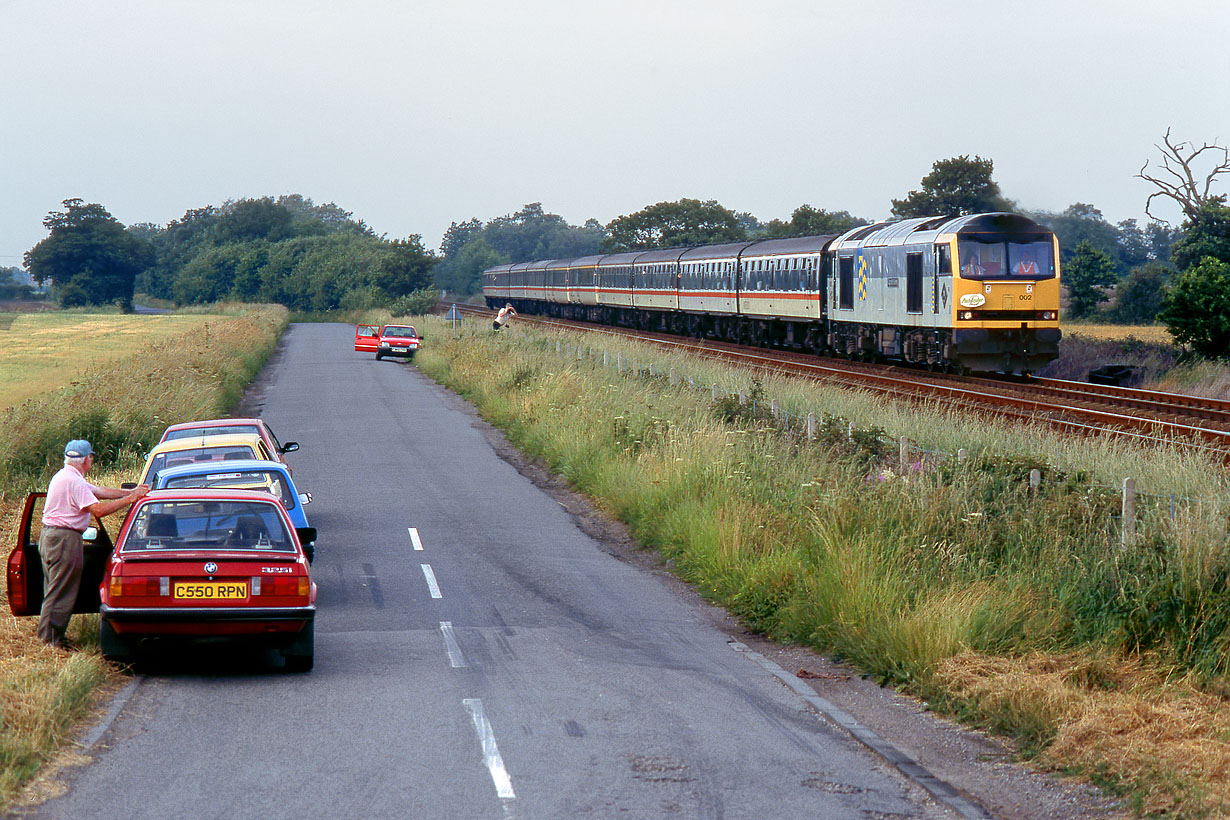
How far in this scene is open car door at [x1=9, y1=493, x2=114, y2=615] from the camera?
9602 mm

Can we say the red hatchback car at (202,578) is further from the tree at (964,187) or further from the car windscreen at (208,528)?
the tree at (964,187)

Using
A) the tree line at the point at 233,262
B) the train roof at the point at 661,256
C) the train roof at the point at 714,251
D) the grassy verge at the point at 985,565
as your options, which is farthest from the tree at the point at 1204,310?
the tree line at the point at 233,262

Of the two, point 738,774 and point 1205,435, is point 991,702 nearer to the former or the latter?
point 738,774

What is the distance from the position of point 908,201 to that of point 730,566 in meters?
74.0

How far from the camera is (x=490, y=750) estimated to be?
7.50m

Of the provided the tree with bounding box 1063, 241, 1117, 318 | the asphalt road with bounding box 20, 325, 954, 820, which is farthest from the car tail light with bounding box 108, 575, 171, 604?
the tree with bounding box 1063, 241, 1117, 318

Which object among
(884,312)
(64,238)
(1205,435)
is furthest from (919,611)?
(64,238)

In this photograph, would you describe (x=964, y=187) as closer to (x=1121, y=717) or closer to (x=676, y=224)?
(x=676, y=224)

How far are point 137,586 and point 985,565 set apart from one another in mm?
6643

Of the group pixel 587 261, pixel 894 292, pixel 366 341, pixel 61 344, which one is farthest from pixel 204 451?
pixel 61 344

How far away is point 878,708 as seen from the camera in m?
8.83

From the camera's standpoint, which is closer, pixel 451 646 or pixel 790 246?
pixel 451 646

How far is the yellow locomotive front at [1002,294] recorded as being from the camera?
25969 millimetres

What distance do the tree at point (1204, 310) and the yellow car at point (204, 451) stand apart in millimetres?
23474
